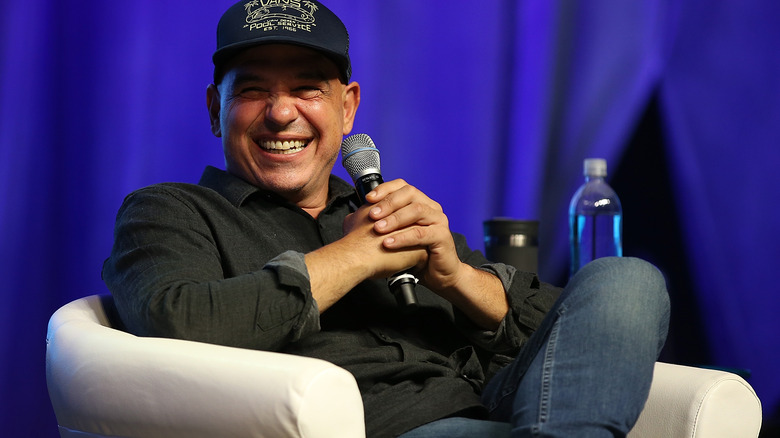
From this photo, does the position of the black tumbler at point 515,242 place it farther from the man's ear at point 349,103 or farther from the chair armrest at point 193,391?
the chair armrest at point 193,391

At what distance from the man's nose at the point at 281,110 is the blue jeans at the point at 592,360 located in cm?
62

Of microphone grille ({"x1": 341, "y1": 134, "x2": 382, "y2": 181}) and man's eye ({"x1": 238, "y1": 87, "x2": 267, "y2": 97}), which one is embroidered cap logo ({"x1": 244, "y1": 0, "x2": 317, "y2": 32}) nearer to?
man's eye ({"x1": 238, "y1": 87, "x2": 267, "y2": 97})

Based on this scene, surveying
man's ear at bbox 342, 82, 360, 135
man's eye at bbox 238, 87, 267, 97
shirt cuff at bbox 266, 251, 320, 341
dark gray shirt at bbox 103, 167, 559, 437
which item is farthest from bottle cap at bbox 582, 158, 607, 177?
shirt cuff at bbox 266, 251, 320, 341

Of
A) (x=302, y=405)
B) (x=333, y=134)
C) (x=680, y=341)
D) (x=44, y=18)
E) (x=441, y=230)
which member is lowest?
(x=680, y=341)

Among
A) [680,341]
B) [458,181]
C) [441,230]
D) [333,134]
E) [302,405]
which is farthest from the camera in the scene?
[680,341]

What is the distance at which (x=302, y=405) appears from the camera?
2.90ft

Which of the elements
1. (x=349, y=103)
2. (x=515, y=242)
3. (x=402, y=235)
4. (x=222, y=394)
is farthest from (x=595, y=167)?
(x=222, y=394)

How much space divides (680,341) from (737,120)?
0.72 metres

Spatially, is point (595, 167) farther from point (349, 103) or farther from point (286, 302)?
point (286, 302)

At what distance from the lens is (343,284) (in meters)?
1.21

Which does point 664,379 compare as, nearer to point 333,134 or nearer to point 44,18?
point 333,134

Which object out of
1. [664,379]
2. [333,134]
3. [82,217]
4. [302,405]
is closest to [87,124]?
[82,217]

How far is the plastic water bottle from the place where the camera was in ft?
7.88

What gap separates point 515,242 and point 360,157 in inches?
33.4
